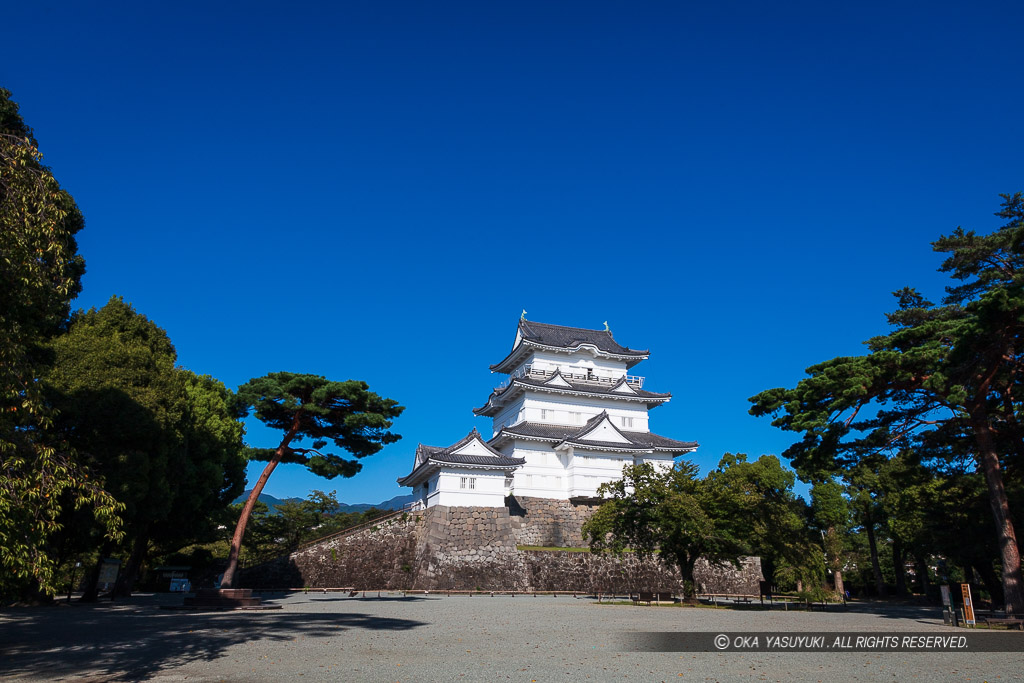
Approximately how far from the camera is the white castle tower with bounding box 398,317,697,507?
110ft

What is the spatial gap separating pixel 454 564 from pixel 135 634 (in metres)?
19.4

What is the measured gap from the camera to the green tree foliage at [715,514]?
22.4m

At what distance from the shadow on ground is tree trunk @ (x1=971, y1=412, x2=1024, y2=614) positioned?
15.0m

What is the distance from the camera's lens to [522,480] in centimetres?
3716

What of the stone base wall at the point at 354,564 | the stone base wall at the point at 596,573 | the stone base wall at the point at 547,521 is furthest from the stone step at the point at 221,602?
the stone base wall at the point at 547,521

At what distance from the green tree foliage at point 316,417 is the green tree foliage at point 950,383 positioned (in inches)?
527

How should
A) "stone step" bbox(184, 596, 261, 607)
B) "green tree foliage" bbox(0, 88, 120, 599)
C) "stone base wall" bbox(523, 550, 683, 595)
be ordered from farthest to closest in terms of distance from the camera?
1. "stone base wall" bbox(523, 550, 683, 595)
2. "stone step" bbox(184, 596, 261, 607)
3. "green tree foliage" bbox(0, 88, 120, 599)

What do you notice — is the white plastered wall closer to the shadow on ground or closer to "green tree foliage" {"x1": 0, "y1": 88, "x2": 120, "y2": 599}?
the shadow on ground

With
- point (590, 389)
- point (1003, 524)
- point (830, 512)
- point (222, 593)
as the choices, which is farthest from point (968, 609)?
point (590, 389)

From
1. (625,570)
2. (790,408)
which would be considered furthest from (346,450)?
(625,570)

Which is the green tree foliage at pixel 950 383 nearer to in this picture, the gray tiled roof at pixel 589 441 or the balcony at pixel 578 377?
the gray tiled roof at pixel 589 441

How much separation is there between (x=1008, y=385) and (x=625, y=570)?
21468 mm

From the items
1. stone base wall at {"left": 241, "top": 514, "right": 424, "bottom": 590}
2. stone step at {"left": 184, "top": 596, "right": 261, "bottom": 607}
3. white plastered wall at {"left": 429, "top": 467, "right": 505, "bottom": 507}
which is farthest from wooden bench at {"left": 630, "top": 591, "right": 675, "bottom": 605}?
stone step at {"left": 184, "top": 596, "right": 261, "bottom": 607}

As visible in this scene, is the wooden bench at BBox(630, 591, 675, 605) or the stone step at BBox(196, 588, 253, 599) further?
the wooden bench at BBox(630, 591, 675, 605)
